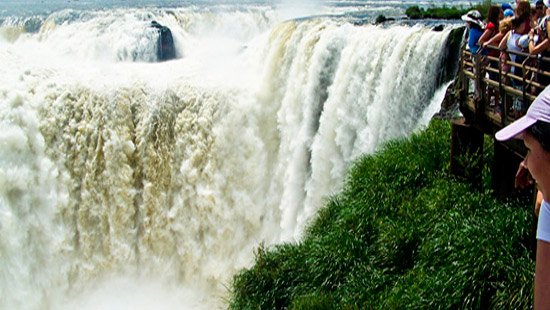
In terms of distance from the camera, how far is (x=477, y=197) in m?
7.56

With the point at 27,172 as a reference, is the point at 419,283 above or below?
above

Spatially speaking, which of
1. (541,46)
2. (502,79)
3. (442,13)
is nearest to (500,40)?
(502,79)

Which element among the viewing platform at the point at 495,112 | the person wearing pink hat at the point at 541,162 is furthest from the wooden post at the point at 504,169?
the person wearing pink hat at the point at 541,162

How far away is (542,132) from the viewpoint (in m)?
2.27

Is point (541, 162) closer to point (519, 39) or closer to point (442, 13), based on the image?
point (519, 39)

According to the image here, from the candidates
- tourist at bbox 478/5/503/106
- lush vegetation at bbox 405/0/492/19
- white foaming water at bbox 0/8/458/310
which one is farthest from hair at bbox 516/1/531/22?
lush vegetation at bbox 405/0/492/19

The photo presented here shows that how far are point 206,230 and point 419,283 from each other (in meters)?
8.49

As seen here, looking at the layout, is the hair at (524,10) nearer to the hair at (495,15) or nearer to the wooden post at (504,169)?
the hair at (495,15)

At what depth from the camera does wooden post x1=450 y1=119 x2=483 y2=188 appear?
7883 mm

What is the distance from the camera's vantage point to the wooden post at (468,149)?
7.88 meters

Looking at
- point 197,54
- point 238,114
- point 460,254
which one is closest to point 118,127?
point 238,114

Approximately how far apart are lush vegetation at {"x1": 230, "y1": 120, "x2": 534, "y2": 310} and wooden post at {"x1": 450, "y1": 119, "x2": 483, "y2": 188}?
5.8 inches

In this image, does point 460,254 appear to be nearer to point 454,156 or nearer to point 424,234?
point 424,234

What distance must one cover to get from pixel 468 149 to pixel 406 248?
1.64m
